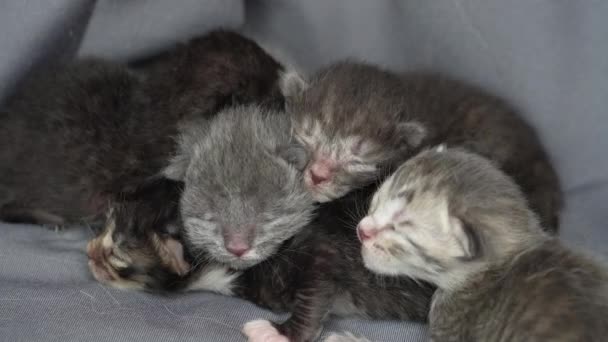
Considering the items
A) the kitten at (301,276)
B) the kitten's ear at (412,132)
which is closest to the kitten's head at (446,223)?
the kitten at (301,276)

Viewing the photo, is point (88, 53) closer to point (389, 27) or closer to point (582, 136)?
point (389, 27)

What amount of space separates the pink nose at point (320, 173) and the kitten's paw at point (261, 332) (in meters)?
0.53

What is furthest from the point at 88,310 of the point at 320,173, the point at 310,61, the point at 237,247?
the point at 310,61

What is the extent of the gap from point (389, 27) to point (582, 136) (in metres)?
0.96

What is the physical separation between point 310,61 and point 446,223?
57.7 inches

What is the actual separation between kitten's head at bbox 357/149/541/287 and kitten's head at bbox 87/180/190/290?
2.29 feet

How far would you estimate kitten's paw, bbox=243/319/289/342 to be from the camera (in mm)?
2059

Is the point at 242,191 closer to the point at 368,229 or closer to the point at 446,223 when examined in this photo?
the point at 368,229

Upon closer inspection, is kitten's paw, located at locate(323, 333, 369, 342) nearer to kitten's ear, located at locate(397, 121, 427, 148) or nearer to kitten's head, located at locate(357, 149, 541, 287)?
kitten's head, located at locate(357, 149, 541, 287)

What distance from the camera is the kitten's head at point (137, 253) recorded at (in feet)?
7.39

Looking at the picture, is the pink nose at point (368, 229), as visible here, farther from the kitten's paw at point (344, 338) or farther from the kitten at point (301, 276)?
the kitten's paw at point (344, 338)

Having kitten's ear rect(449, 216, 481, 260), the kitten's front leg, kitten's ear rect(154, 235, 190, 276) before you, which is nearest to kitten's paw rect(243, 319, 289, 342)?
the kitten's front leg

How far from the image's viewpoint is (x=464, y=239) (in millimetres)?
1907

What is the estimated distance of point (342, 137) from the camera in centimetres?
239
